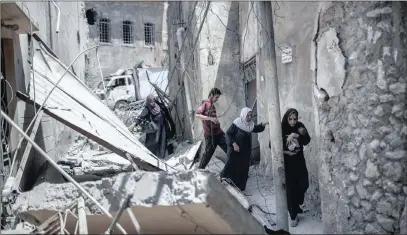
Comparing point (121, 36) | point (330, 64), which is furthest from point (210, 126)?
point (121, 36)

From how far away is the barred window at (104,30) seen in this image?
25.7 metres

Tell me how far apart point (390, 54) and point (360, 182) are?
3.42ft

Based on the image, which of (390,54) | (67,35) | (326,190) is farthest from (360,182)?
(67,35)

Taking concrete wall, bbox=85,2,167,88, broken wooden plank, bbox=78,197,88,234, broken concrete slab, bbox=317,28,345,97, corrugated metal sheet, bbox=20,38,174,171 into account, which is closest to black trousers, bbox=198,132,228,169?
corrugated metal sheet, bbox=20,38,174,171

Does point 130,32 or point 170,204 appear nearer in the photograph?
point 170,204

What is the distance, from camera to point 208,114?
6250 millimetres

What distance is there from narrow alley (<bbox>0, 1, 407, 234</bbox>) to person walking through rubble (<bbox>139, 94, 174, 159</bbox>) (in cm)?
6

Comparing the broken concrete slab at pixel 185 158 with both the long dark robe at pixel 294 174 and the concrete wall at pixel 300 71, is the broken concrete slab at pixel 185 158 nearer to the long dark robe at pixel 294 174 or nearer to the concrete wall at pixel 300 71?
the concrete wall at pixel 300 71

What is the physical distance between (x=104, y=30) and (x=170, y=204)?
25019 mm

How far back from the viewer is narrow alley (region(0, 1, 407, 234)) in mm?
Answer: 2607

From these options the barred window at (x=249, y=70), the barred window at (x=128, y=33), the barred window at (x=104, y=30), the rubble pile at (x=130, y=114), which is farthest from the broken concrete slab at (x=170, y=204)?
the barred window at (x=128, y=33)

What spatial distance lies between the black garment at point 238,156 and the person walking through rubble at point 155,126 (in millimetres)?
3495

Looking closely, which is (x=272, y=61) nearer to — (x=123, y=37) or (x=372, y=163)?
(x=372, y=163)

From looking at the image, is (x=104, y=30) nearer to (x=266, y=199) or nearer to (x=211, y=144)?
(x=211, y=144)
